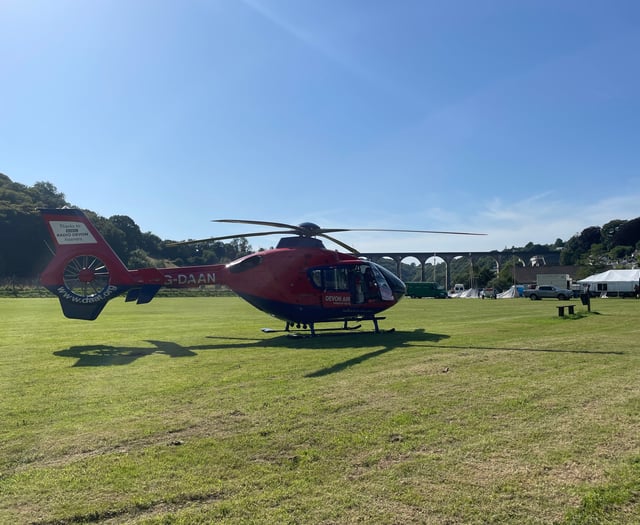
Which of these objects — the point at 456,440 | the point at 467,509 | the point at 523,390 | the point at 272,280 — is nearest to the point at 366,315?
the point at 272,280

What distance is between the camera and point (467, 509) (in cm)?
365

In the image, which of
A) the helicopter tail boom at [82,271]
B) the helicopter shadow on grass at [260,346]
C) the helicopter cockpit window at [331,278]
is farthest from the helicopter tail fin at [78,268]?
the helicopter cockpit window at [331,278]

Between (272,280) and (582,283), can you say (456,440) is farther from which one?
(582,283)

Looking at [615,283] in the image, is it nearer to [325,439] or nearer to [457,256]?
[325,439]

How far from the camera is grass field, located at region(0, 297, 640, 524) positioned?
12.2ft

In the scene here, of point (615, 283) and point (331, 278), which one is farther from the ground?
point (331, 278)

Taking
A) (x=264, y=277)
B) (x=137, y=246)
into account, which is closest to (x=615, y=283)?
(x=264, y=277)

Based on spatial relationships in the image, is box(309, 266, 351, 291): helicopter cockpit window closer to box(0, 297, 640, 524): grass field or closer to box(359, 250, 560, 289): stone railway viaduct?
box(0, 297, 640, 524): grass field

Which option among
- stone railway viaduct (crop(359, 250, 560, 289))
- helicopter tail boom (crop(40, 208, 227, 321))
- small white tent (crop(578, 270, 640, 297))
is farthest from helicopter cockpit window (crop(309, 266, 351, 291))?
stone railway viaduct (crop(359, 250, 560, 289))

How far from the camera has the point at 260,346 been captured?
44.2 feet

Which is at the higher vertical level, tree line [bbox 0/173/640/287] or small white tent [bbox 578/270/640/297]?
tree line [bbox 0/173/640/287]

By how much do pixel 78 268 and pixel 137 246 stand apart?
149m

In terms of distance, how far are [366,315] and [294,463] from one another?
11842 millimetres

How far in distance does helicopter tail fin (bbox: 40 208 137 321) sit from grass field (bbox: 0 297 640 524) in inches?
143
